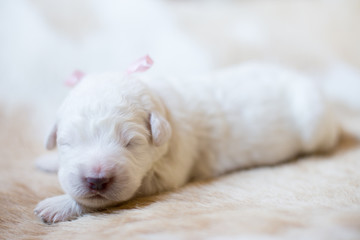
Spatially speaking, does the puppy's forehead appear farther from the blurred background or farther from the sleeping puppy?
the blurred background

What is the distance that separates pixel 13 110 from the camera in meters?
2.58

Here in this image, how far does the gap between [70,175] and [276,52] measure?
2.36 metres

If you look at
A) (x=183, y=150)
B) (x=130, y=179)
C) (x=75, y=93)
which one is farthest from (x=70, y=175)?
(x=183, y=150)

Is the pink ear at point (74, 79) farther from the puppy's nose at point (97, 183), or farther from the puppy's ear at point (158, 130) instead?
the puppy's nose at point (97, 183)

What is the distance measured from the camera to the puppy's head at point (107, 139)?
136 cm

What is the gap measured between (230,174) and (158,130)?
25.1 inches

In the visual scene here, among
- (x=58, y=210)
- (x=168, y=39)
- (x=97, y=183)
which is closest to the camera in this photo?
(x=97, y=183)

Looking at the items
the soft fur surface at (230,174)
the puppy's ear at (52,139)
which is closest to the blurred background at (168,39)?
the soft fur surface at (230,174)

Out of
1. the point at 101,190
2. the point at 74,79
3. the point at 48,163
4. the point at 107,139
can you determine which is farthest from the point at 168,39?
the point at 101,190

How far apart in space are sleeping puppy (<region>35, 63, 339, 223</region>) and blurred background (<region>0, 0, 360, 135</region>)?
743mm

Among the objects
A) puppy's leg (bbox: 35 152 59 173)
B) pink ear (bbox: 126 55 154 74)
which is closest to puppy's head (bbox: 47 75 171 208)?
pink ear (bbox: 126 55 154 74)

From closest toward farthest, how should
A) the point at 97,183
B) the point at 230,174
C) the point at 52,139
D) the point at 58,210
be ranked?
the point at 97,183, the point at 58,210, the point at 52,139, the point at 230,174

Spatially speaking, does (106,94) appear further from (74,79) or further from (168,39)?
(168,39)

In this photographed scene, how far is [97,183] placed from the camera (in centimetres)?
134
